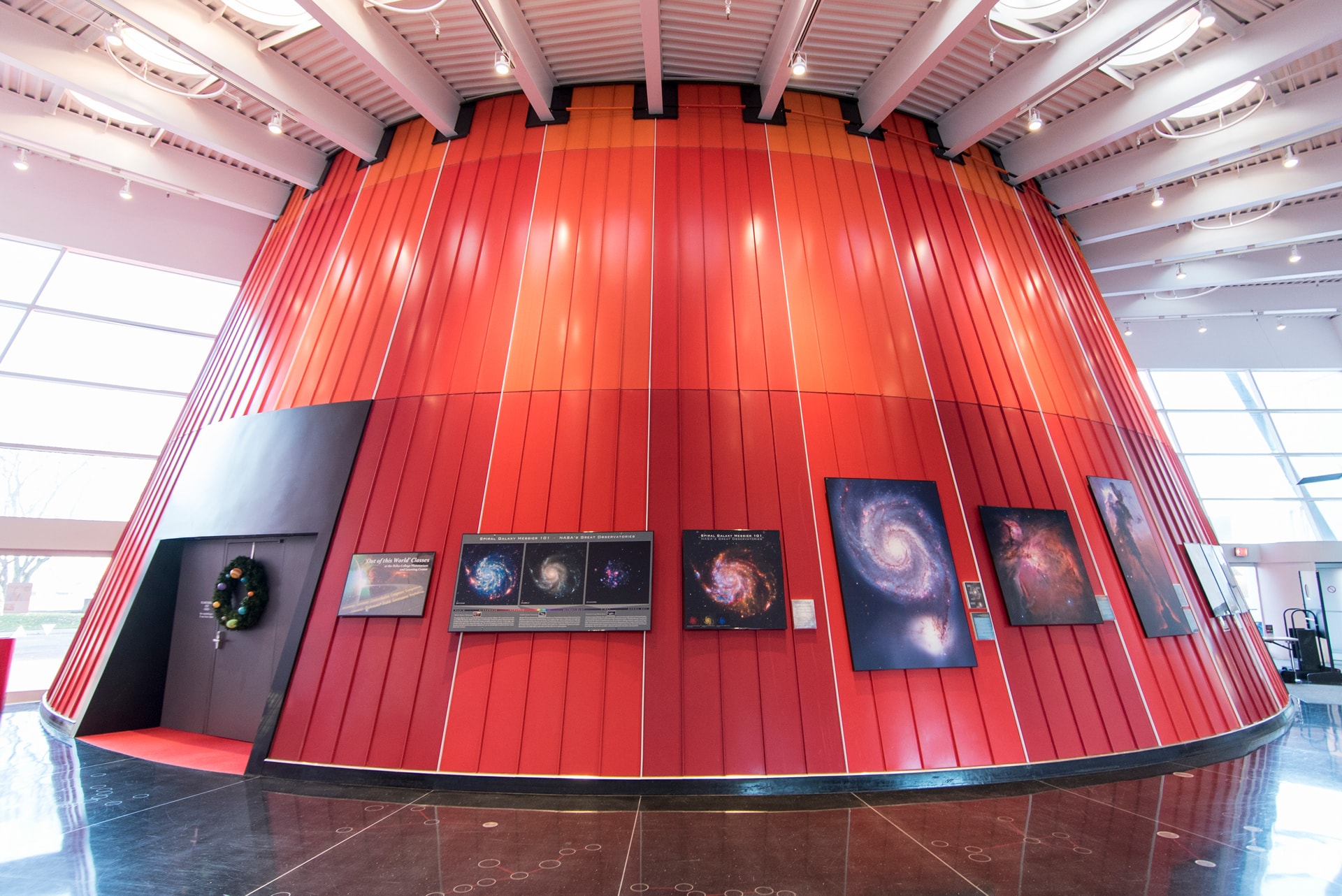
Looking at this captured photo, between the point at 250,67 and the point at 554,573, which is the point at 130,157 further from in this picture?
the point at 554,573

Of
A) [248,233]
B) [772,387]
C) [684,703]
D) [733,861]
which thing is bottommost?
[733,861]

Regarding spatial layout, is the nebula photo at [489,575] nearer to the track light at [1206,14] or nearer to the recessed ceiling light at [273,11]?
the recessed ceiling light at [273,11]

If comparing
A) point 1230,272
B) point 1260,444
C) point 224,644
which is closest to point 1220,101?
point 1230,272

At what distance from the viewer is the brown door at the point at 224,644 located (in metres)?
6.95

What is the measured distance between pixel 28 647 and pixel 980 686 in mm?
15067

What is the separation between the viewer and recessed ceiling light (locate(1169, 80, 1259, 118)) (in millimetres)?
7809

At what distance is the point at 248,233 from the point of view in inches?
453

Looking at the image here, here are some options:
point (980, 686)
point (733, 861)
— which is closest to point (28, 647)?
point (733, 861)

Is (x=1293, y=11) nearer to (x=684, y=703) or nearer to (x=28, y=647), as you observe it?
(x=684, y=703)

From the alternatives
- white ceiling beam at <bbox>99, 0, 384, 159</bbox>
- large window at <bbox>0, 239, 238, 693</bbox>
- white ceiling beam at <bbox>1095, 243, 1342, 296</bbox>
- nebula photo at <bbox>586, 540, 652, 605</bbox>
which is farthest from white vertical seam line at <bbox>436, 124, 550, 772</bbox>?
white ceiling beam at <bbox>1095, 243, 1342, 296</bbox>

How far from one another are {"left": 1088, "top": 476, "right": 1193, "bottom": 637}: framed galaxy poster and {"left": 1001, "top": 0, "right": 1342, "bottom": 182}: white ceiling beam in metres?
4.61

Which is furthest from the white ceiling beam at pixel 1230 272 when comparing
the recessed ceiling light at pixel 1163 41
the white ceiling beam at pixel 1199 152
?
the recessed ceiling light at pixel 1163 41

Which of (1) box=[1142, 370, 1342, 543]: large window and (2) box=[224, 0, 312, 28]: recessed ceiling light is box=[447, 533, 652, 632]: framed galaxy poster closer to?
(2) box=[224, 0, 312, 28]: recessed ceiling light

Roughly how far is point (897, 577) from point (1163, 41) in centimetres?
720
